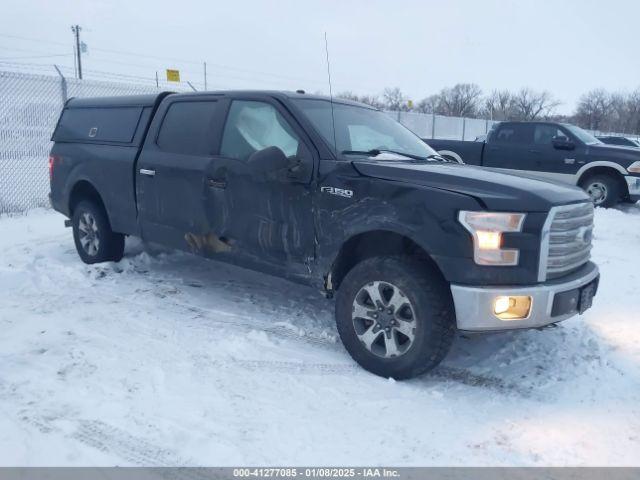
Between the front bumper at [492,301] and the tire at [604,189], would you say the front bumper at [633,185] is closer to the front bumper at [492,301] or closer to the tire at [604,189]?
the tire at [604,189]

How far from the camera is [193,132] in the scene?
4.96m

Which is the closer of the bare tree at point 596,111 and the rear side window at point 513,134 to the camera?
the rear side window at point 513,134

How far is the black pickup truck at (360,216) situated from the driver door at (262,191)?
0.5 inches

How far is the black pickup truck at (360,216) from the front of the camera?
11.0ft

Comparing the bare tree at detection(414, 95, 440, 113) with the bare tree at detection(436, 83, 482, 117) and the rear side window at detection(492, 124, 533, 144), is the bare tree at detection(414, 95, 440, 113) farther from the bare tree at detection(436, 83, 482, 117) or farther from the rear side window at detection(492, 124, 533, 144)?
the rear side window at detection(492, 124, 533, 144)

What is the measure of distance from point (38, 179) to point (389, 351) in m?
8.30

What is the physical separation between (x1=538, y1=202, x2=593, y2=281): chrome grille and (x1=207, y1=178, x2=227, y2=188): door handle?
2510 millimetres

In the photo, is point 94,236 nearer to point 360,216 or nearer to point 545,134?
point 360,216

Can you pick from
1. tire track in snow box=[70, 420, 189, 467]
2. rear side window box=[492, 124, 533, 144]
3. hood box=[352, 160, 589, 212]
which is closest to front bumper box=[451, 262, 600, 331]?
hood box=[352, 160, 589, 212]

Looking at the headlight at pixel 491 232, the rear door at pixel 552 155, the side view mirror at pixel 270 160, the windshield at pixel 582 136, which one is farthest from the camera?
the windshield at pixel 582 136

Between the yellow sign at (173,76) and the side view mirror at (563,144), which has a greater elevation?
the yellow sign at (173,76)

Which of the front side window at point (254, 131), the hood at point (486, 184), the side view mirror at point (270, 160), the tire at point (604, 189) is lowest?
the tire at point (604, 189)

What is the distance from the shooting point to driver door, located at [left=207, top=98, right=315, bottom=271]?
13.5ft

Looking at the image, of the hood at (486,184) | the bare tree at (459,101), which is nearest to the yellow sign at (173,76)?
the hood at (486,184)
